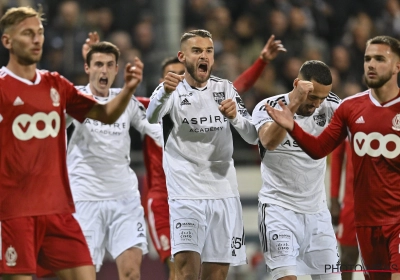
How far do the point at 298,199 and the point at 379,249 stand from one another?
3.21ft

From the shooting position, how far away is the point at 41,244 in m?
6.31

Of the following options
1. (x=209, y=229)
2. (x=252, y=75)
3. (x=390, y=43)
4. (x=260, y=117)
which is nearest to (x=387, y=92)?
(x=390, y=43)

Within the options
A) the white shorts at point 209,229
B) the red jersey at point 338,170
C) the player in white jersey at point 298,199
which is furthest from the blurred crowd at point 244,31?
the player in white jersey at point 298,199

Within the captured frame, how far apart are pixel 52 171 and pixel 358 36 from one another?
9616mm

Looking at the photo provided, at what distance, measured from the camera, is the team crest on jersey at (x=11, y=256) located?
6.17 metres

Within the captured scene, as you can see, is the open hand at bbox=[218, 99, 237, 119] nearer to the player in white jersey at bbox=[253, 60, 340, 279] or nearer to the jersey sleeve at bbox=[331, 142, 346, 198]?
the player in white jersey at bbox=[253, 60, 340, 279]

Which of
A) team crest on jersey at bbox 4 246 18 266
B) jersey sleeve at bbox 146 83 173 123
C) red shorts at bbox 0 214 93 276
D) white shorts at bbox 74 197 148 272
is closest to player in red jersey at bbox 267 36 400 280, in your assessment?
jersey sleeve at bbox 146 83 173 123

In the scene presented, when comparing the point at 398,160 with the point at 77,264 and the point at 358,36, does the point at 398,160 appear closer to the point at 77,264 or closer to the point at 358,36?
the point at 77,264

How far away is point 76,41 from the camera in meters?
13.4

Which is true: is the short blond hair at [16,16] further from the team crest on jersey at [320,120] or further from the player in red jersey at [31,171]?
the team crest on jersey at [320,120]

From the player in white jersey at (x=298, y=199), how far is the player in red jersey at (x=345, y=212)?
67.8 inches

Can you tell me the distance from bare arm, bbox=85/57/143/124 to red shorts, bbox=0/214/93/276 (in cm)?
80

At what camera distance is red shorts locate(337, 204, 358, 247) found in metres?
9.69

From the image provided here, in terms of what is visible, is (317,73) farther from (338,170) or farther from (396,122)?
(338,170)
